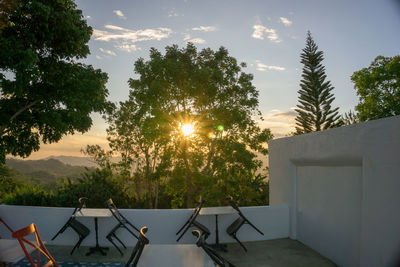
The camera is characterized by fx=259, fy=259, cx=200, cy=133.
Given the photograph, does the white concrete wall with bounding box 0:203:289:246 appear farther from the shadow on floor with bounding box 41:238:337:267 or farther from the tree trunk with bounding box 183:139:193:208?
the tree trunk with bounding box 183:139:193:208

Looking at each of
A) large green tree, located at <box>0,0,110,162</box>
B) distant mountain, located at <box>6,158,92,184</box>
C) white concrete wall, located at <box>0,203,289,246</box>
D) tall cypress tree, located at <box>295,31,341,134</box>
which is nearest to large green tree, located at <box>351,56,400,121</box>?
tall cypress tree, located at <box>295,31,341,134</box>

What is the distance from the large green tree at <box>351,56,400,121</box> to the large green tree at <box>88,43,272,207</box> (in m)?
14.6

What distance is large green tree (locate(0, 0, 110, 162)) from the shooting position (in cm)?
723

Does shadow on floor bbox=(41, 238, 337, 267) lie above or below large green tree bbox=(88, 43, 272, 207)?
below

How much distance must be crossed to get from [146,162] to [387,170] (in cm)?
1116

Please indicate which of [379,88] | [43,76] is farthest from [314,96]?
[43,76]

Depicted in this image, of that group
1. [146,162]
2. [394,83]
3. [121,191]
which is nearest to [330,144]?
[121,191]

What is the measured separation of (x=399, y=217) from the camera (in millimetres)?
2799

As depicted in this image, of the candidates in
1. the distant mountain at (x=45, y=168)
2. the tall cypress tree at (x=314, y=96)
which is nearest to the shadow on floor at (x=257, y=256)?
the tall cypress tree at (x=314, y=96)

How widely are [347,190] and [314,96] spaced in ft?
45.1

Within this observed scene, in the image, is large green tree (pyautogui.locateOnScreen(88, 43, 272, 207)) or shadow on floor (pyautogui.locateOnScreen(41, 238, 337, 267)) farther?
large green tree (pyautogui.locateOnScreen(88, 43, 272, 207))

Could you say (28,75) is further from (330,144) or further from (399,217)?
(399,217)

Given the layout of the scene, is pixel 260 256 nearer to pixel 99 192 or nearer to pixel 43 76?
pixel 99 192

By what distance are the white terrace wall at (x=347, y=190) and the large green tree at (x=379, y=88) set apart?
1913 cm
